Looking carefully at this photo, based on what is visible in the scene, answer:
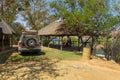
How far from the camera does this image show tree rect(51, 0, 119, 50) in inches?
811

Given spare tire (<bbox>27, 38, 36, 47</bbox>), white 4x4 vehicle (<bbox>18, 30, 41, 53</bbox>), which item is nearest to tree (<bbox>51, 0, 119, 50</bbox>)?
white 4x4 vehicle (<bbox>18, 30, 41, 53</bbox>)

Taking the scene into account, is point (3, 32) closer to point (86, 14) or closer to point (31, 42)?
point (31, 42)

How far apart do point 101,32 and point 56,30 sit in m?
6.40

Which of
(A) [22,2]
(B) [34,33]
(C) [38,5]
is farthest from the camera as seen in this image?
(C) [38,5]

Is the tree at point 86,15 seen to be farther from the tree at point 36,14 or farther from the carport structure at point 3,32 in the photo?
the tree at point 36,14

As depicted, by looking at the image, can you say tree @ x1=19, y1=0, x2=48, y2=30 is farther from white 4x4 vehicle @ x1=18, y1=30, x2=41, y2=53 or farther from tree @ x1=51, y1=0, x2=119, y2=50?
white 4x4 vehicle @ x1=18, y1=30, x2=41, y2=53

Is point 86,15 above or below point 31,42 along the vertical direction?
above

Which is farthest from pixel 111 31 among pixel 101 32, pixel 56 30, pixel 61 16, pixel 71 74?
pixel 71 74

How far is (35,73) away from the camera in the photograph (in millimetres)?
11539

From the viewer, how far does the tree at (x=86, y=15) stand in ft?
67.6

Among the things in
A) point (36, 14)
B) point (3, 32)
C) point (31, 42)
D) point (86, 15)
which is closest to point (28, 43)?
point (31, 42)

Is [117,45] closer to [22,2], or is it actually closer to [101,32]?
[101,32]

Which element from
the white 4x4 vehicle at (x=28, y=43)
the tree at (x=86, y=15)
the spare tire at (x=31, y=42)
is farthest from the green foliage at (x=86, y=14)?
the spare tire at (x=31, y=42)

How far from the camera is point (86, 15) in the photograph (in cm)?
2030
